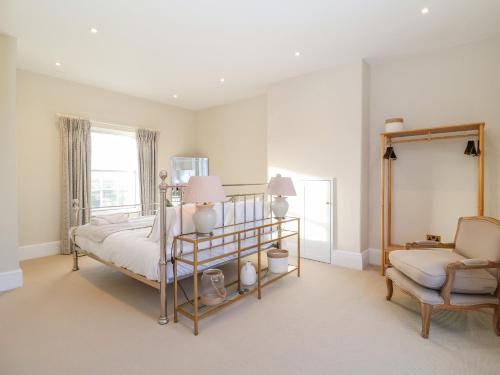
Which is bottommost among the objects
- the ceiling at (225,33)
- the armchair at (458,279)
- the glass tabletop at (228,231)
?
the armchair at (458,279)

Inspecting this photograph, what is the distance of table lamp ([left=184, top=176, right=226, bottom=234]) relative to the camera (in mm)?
2379

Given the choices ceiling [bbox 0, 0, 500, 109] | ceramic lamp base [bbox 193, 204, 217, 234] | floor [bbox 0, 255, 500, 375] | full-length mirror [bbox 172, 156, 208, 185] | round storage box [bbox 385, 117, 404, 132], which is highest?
ceiling [bbox 0, 0, 500, 109]

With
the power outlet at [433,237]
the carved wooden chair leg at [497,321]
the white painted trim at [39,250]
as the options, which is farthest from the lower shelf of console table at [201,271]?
the white painted trim at [39,250]

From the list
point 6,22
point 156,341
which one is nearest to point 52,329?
point 156,341

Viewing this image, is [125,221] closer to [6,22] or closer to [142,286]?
[142,286]

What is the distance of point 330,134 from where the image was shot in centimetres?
409

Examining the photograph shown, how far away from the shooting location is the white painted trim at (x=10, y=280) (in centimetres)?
313

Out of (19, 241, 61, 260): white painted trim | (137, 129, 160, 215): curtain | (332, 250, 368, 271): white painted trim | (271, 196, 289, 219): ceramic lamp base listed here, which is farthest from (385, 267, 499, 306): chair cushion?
(19, 241, 61, 260): white painted trim

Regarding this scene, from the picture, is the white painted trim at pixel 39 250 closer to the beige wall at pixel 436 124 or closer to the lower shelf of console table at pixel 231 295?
the lower shelf of console table at pixel 231 295

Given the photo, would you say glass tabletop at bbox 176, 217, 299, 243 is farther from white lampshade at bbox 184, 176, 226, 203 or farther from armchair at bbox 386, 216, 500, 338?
armchair at bbox 386, 216, 500, 338

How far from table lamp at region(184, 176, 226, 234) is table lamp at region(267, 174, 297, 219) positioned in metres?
1.16

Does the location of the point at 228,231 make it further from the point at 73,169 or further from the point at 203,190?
the point at 73,169

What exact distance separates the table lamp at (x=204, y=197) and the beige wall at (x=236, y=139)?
310 cm

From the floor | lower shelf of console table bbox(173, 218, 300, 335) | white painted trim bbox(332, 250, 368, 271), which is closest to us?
the floor
